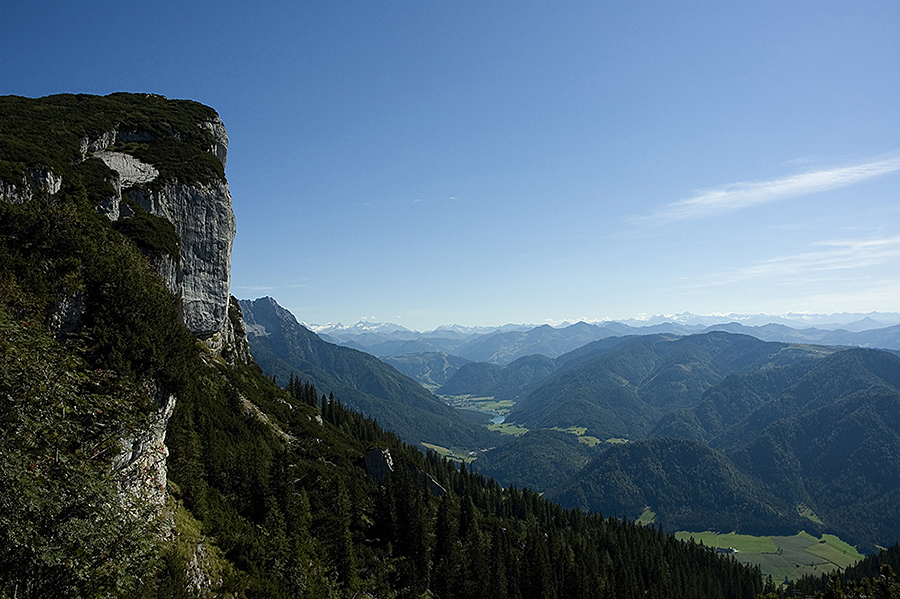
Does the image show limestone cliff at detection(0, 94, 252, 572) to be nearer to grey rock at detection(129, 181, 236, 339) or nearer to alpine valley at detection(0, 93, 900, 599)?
grey rock at detection(129, 181, 236, 339)

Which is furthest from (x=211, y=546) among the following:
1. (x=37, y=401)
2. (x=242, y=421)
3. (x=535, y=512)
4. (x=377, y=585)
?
(x=535, y=512)

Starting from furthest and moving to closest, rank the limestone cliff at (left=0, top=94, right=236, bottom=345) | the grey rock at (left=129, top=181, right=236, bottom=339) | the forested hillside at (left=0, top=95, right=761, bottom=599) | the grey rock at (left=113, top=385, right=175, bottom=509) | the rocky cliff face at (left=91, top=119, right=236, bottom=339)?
the grey rock at (left=129, top=181, right=236, bottom=339) < the rocky cliff face at (left=91, top=119, right=236, bottom=339) < the limestone cliff at (left=0, top=94, right=236, bottom=345) < the grey rock at (left=113, top=385, right=175, bottom=509) < the forested hillside at (left=0, top=95, right=761, bottom=599)

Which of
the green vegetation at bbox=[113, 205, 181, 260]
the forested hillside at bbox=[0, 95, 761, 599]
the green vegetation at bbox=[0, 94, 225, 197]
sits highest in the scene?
the green vegetation at bbox=[0, 94, 225, 197]

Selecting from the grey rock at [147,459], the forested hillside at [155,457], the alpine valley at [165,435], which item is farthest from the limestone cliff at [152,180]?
the forested hillside at [155,457]

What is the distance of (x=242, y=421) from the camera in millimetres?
71125

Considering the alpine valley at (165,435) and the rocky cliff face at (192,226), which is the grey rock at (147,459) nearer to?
the alpine valley at (165,435)

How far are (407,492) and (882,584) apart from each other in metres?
56.0

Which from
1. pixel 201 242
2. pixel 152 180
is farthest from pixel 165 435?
pixel 152 180

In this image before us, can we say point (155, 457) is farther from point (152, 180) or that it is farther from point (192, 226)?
point (152, 180)

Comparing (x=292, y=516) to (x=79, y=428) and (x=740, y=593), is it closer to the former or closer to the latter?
(x=79, y=428)

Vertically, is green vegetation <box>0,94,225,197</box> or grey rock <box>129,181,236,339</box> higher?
green vegetation <box>0,94,225,197</box>

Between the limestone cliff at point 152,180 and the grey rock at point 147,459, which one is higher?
the limestone cliff at point 152,180

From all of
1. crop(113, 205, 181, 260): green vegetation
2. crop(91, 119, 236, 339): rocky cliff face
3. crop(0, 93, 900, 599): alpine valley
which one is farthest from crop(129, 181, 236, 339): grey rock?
crop(113, 205, 181, 260): green vegetation

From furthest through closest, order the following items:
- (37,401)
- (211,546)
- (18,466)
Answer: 1. (211,546)
2. (37,401)
3. (18,466)
